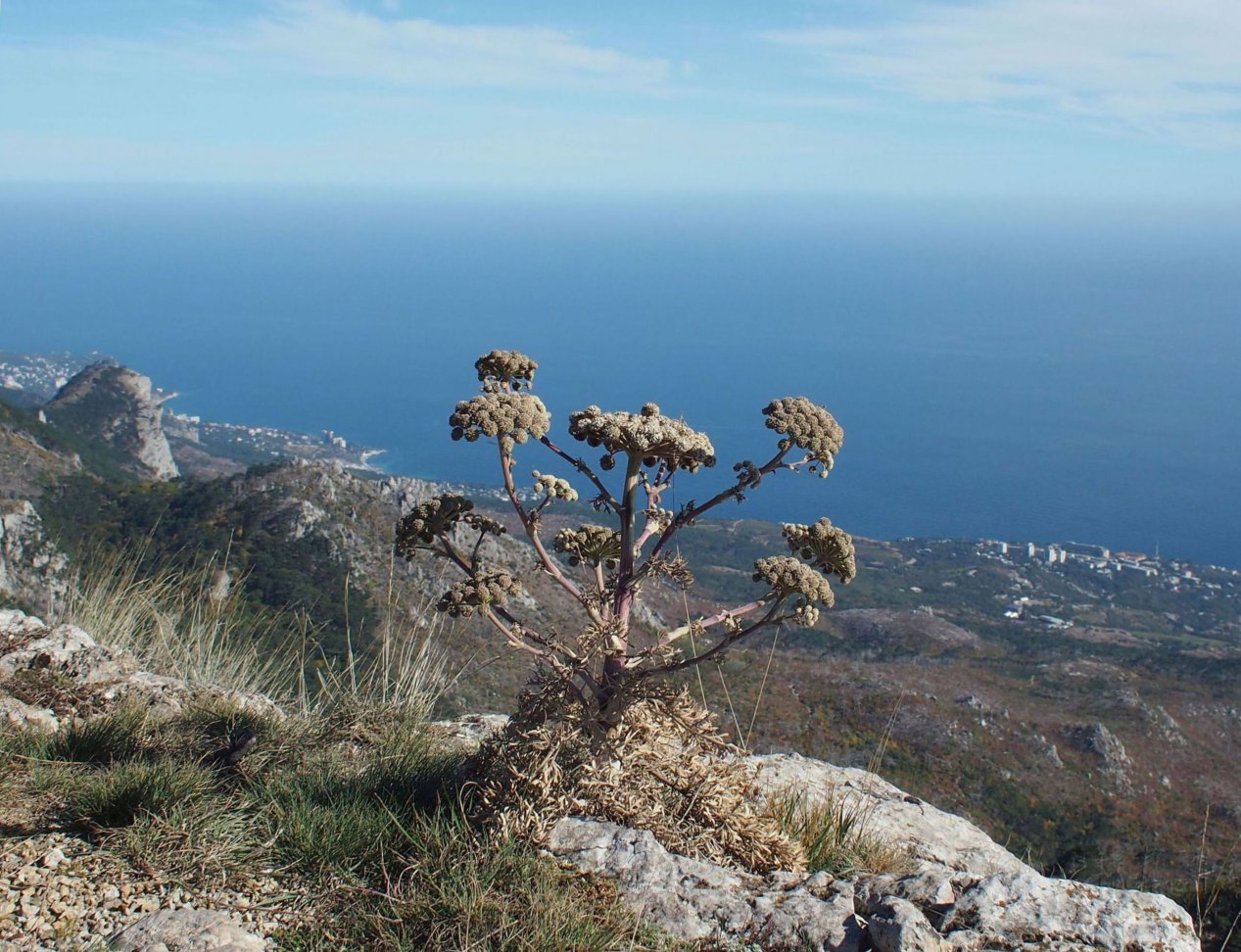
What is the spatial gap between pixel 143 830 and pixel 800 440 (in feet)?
9.03

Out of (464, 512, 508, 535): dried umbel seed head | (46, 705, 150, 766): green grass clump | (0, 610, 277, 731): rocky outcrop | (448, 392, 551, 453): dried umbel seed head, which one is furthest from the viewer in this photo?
(0, 610, 277, 731): rocky outcrop

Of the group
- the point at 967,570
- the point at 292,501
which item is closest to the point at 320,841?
the point at 292,501

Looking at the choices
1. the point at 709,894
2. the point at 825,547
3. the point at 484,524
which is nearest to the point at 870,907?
the point at 709,894

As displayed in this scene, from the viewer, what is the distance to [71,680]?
517cm

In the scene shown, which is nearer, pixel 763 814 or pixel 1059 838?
pixel 763 814

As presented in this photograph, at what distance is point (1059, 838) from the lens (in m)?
16.9

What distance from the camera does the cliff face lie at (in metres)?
45.9

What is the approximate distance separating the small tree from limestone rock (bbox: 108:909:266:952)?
3.25 feet

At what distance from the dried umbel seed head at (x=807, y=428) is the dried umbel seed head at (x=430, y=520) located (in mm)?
1268

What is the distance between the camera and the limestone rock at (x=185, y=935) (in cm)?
267

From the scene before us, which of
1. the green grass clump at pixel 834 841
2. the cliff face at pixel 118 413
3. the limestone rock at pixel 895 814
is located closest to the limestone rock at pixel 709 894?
the green grass clump at pixel 834 841

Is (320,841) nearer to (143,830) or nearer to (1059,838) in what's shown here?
(143,830)

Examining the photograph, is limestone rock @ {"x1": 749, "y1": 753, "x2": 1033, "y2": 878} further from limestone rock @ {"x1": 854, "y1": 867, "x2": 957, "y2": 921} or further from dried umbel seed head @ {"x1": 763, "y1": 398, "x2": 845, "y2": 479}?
dried umbel seed head @ {"x1": 763, "y1": 398, "x2": 845, "y2": 479}

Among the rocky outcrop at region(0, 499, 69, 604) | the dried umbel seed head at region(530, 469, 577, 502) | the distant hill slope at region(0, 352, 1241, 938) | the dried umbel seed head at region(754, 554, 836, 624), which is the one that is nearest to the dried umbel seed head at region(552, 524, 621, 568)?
the dried umbel seed head at region(530, 469, 577, 502)
